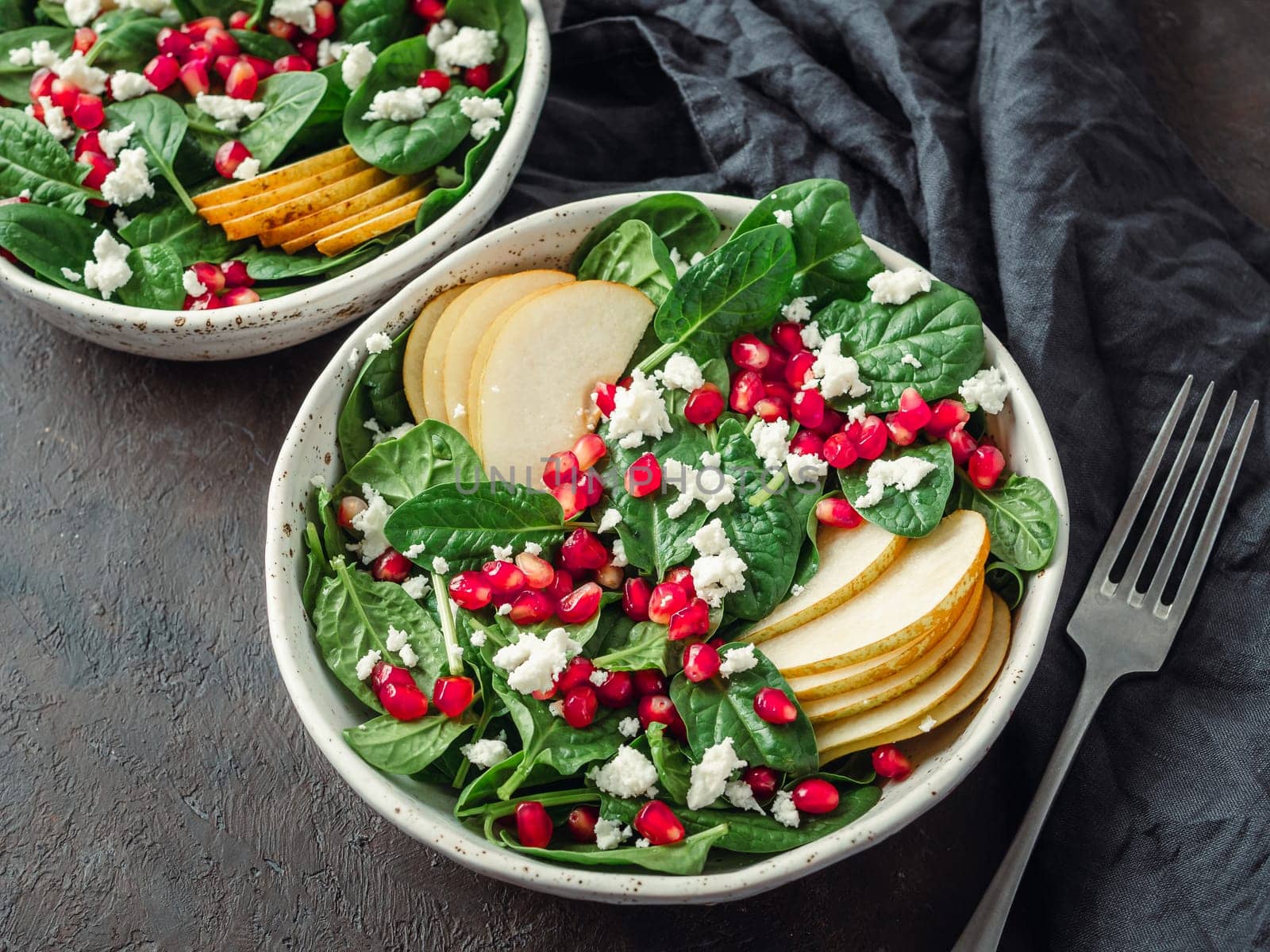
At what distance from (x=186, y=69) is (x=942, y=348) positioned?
1.86 m

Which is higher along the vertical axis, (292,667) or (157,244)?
(157,244)

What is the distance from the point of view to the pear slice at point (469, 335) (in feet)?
7.30

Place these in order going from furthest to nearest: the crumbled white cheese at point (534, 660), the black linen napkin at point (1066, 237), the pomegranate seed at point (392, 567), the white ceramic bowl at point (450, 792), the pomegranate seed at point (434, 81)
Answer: the pomegranate seed at point (434, 81) → the black linen napkin at point (1066, 237) → the pomegranate seed at point (392, 567) → the crumbled white cheese at point (534, 660) → the white ceramic bowl at point (450, 792)

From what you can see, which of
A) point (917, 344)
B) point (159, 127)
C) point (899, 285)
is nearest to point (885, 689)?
point (917, 344)

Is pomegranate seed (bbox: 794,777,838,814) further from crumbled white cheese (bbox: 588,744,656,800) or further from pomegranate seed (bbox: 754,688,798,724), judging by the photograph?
crumbled white cheese (bbox: 588,744,656,800)

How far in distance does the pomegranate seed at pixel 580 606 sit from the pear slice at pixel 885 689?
0.42 m

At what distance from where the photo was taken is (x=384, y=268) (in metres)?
2.38

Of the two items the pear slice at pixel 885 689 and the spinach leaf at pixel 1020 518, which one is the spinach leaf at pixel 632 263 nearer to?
the spinach leaf at pixel 1020 518

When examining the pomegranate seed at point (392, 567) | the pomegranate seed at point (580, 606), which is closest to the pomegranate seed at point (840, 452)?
the pomegranate seed at point (580, 606)

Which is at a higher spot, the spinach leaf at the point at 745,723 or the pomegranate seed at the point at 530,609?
the pomegranate seed at the point at 530,609

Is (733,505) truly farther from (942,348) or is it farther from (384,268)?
(384,268)

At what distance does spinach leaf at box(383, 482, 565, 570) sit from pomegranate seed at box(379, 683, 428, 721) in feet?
0.83

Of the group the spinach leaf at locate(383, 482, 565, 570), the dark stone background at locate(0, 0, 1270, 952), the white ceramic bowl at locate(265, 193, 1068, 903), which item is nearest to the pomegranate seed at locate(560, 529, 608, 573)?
the spinach leaf at locate(383, 482, 565, 570)

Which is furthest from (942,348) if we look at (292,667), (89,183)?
(89,183)
